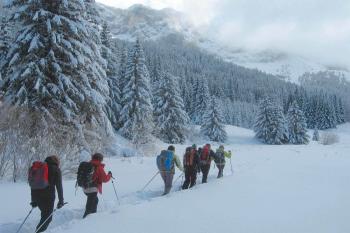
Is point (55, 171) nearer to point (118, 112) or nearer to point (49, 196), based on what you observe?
point (49, 196)

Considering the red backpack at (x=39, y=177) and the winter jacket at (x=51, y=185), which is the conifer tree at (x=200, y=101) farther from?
the red backpack at (x=39, y=177)

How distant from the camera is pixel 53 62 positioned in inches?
653

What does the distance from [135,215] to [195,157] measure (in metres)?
5.49

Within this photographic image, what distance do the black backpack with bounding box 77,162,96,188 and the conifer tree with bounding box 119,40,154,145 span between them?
27423 mm

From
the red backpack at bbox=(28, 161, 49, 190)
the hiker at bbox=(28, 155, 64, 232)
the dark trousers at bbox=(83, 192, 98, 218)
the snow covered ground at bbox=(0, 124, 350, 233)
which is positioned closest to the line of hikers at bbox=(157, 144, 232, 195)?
the snow covered ground at bbox=(0, 124, 350, 233)

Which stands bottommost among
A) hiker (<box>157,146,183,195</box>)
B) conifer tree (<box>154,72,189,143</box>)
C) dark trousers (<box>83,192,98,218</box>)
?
dark trousers (<box>83,192,98,218</box>)

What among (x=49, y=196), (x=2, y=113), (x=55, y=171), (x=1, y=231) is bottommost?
(x=1, y=231)

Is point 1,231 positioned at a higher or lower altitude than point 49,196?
lower

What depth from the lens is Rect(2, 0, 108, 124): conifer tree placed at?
1633 cm

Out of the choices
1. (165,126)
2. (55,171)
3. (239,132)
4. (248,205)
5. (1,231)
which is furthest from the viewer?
(239,132)

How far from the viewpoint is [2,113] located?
14172 millimetres

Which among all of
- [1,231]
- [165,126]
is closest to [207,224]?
[1,231]

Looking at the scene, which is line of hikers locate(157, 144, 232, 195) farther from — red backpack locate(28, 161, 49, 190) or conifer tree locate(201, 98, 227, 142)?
conifer tree locate(201, 98, 227, 142)

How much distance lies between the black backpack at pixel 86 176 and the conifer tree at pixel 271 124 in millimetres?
56518
